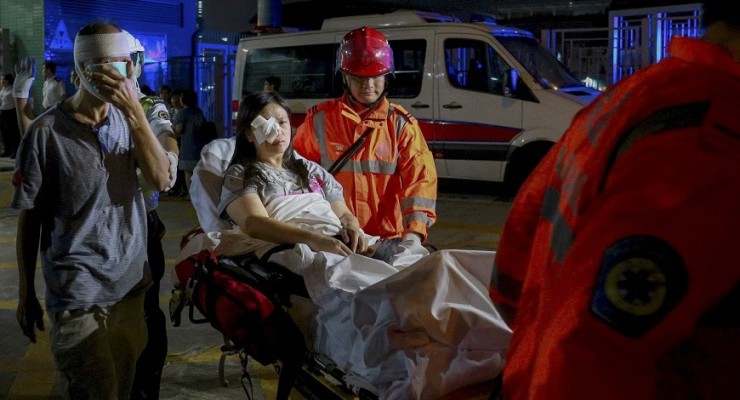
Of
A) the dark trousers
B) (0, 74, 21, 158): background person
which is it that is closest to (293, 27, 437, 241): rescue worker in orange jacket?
the dark trousers

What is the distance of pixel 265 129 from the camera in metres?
3.74

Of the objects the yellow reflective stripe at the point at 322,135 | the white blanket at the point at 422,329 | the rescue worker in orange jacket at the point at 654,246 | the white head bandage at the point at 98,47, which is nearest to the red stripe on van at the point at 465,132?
the yellow reflective stripe at the point at 322,135

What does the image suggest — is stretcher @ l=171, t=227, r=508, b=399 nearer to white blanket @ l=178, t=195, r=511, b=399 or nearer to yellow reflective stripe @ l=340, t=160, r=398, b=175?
white blanket @ l=178, t=195, r=511, b=399

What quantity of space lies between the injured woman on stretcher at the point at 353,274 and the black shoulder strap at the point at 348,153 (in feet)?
0.32

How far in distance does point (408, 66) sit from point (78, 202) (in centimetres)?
869

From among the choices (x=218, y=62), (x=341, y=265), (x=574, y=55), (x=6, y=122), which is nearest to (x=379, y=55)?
(x=341, y=265)

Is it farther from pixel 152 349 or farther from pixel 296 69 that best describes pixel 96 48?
pixel 296 69

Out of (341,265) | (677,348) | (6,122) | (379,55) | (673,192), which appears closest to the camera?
(673,192)

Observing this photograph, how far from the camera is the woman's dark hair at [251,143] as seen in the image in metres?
3.81

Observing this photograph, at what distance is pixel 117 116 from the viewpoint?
3088mm

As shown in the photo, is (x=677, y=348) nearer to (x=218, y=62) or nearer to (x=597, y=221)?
(x=597, y=221)

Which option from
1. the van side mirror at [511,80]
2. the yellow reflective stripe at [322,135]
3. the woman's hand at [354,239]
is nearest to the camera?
the woman's hand at [354,239]

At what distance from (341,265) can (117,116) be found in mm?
981

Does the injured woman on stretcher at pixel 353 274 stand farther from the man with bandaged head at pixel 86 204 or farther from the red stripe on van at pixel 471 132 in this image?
the red stripe on van at pixel 471 132
